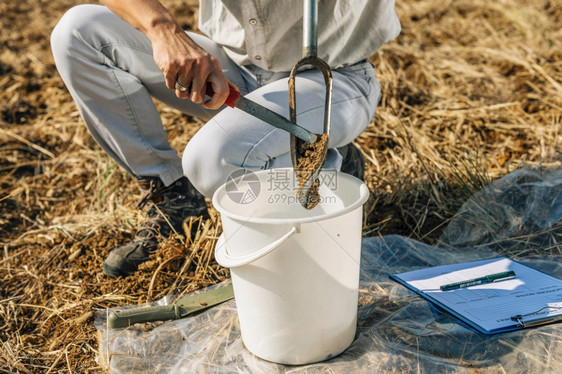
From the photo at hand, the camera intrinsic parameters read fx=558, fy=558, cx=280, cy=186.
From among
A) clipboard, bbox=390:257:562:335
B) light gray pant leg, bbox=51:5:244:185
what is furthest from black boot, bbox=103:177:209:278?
clipboard, bbox=390:257:562:335

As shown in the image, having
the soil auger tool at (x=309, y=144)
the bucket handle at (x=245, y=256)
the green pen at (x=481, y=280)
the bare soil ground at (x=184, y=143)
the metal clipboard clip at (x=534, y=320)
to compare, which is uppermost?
the soil auger tool at (x=309, y=144)

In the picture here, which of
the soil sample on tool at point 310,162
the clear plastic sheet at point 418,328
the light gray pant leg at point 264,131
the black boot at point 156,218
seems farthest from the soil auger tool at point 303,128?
the black boot at point 156,218

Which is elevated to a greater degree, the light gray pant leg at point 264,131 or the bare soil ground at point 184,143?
the light gray pant leg at point 264,131

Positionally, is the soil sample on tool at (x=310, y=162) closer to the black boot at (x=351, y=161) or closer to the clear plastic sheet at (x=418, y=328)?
the clear plastic sheet at (x=418, y=328)

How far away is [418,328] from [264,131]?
0.63 metres

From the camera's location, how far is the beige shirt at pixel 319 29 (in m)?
1.55

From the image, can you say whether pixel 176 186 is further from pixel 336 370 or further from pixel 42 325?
pixel 336 370

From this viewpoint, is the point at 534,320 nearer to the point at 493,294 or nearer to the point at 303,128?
the point at 493,294

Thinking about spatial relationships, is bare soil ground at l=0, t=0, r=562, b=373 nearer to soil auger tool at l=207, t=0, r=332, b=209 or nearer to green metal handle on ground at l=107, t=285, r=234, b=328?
green metal handle on ground at l=107, t=285, r=234, b=328

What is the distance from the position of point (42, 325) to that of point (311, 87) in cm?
100

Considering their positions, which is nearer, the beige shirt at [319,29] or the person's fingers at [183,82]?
the person's fingers at [183,82]

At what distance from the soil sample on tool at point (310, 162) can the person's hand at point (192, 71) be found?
9.3 inches

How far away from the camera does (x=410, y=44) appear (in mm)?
3260

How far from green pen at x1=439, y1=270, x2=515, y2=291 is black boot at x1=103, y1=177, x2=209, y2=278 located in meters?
0.82
